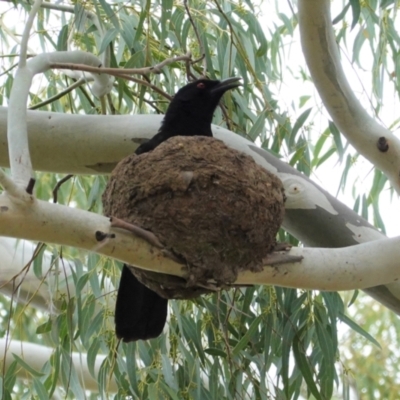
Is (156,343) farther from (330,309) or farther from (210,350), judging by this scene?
(330,309)

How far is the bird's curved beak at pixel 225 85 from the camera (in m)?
3.13

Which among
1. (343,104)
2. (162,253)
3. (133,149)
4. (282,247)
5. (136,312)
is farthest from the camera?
(133,149)

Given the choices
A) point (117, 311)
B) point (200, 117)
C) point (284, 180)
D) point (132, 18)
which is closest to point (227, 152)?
point (284, 180)

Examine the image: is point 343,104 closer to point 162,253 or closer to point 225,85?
point 162,253

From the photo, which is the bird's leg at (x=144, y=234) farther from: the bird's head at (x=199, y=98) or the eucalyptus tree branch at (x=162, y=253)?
the bird's head at (x=199, y=98)

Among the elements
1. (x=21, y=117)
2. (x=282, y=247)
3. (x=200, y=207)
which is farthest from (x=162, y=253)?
(x=21, y=117)

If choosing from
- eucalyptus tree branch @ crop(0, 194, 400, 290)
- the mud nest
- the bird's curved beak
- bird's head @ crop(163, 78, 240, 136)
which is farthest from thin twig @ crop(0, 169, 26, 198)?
the bird's curved beak

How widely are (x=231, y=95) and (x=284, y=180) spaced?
78 cm

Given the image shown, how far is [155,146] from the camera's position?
2725 mm

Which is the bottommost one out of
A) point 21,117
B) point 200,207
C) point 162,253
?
point 162,253

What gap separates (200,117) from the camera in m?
3.18

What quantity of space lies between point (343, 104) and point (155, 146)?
2.39ft

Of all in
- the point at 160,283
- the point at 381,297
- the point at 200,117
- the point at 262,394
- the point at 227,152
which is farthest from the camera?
the point at 200,117

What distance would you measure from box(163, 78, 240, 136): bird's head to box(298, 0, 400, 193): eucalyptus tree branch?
862mm
